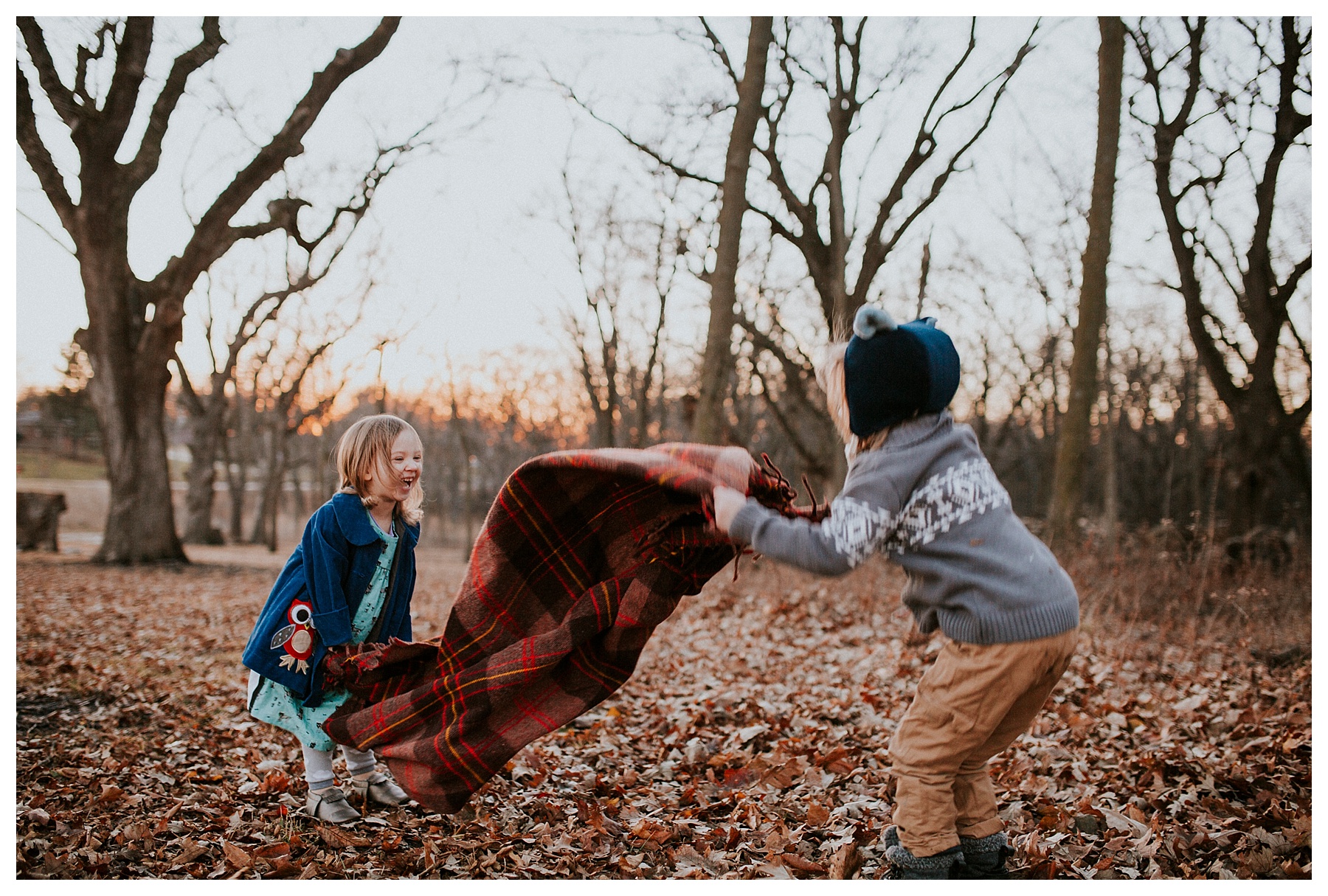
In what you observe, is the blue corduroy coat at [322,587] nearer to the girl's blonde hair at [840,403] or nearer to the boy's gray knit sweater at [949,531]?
the boy's gray knit sweater at [949,531]

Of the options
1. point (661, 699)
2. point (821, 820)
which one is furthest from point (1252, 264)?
point (821, 820)

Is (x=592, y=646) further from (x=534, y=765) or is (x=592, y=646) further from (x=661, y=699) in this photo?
(x=661, y=699)

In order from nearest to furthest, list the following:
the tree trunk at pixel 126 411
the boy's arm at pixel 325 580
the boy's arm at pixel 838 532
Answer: the boy's arm at pixel 838 532
the boy's arm at pixel 325 580
the tree trunk at pixel 126 411

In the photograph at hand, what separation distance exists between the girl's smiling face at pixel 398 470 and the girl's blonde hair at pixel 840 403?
175 cm

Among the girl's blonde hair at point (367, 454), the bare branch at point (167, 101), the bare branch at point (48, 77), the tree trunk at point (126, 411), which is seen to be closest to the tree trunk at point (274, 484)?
the tree trunk at point (126, 411)

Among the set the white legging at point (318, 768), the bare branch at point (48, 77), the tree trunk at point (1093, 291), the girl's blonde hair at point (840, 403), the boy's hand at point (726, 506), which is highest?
the bare branch at point (48, 77)

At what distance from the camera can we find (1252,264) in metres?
13.5

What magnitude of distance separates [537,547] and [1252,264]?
46.7ft

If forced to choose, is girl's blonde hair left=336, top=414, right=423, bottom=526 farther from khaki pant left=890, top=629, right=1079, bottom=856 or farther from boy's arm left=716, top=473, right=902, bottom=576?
khaki pant left=890, top=629, right=1079, bottom=856

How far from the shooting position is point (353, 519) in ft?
12.0

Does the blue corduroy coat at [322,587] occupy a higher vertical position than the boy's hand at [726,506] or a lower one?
lower

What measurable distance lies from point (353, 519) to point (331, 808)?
1.21 meters

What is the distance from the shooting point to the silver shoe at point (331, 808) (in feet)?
12.0

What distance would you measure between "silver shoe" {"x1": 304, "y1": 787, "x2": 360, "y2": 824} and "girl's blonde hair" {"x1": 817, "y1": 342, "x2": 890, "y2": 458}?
2.56 metres
